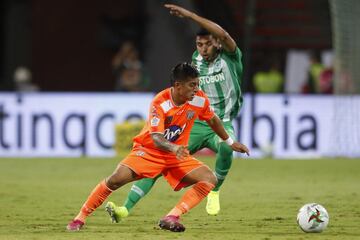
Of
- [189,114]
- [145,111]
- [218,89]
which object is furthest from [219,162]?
[145,111]

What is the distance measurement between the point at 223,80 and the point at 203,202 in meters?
1.90

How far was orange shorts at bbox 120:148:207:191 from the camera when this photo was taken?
9.22m

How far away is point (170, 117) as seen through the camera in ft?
30.0

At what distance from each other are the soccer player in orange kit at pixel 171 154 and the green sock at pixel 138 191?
41 centimetres

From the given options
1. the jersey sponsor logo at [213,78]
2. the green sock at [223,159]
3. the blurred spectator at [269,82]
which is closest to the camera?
the green sock at [223,159]

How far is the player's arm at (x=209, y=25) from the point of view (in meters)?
9.35

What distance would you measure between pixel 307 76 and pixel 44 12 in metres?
7.38

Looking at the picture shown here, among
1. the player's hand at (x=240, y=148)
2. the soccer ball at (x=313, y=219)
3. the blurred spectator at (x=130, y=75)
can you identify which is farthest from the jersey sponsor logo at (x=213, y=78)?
the blurred spectator at (x=130, y=75)

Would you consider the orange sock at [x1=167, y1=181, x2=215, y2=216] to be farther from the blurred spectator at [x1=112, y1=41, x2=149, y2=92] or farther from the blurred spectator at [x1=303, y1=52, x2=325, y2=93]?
the blurred spectator at [x1=303, y1=52, x2=325, y2=93]

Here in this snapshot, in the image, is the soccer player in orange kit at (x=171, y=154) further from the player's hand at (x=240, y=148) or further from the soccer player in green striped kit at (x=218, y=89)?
the soccer player in green striped kit at (x=218, y=89)

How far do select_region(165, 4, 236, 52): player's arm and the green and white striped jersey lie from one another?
0.82 feet

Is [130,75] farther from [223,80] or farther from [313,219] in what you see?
[313,219]

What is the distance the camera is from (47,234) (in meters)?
9.07

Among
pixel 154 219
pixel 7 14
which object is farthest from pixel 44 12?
pixel 154 219
